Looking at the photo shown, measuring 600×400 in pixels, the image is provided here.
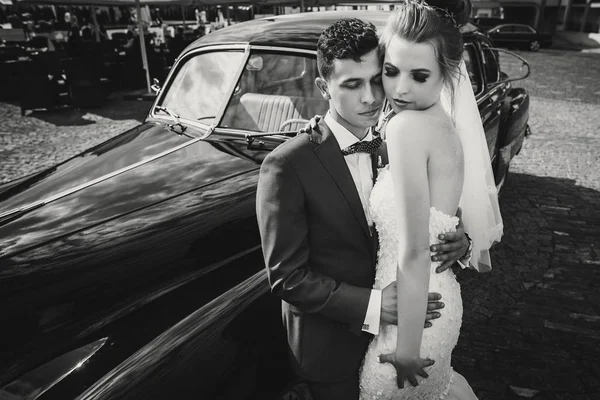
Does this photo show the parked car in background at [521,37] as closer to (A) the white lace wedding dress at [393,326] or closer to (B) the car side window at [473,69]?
(B) the car side window at [473,69]

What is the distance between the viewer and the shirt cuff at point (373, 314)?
154cm

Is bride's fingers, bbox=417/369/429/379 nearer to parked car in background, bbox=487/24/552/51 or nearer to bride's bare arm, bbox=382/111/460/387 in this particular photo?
bride's bare arm, bbox=382/111/460/387

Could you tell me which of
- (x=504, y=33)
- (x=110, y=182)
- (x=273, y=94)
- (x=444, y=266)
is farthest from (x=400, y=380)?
(x=504, y=33)

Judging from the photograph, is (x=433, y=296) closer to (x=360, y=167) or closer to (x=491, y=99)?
(x=360, y=167)

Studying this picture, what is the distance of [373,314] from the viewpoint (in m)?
1.54

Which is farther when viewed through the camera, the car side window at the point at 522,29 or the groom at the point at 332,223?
the car side window at the point at 522,29

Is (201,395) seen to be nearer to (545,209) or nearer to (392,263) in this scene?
(392,263)

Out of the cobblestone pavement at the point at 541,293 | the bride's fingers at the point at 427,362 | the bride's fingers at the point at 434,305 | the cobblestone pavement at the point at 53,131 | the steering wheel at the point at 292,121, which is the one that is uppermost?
the steering wheel at the point at 292,121

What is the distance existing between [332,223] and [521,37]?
2540cm

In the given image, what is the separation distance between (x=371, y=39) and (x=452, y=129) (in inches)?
15.5

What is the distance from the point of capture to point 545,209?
5180 mm

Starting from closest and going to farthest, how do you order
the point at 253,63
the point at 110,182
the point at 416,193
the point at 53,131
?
the point at 416,193 < the point at 110,182 < the point at 253,63 < the point at 53,131

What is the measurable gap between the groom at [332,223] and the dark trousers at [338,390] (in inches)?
1.3

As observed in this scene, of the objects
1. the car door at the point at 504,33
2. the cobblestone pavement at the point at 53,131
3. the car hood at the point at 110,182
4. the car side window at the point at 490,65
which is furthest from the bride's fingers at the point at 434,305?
the car door at the point at 504,33
